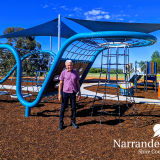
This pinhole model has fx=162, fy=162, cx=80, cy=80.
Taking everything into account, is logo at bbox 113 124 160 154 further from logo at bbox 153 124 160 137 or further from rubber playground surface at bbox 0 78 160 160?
logo at bbox 153 124 160 137

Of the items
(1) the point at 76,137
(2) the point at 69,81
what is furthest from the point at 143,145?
(2) the point at 69,81

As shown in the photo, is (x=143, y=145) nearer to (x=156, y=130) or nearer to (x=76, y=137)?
(x=156, y=130)

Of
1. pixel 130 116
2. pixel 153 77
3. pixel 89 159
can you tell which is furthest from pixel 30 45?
pixel 89 159

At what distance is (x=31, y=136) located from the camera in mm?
3680

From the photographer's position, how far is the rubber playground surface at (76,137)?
2.96m

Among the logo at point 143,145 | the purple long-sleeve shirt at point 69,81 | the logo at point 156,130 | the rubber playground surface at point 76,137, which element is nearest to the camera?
the rubber playground surface at point 76,137

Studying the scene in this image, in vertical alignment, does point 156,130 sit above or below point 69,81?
below

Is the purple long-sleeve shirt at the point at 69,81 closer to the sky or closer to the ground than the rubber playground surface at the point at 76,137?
closer to the sky

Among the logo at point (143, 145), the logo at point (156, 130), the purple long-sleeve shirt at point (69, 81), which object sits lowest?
the logo at point (143, 145)

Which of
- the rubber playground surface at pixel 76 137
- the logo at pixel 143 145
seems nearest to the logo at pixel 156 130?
the rubber playground surface at pixel 76 137

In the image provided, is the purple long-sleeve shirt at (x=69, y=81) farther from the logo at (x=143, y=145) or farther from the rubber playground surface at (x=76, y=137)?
the logo at (x=143, y=145)

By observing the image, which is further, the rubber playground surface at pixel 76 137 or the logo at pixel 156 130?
the logo at pixel 156 130

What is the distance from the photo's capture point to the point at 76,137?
364 cm

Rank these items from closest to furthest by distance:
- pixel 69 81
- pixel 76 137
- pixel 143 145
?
1. pixel 143 145
2. pixel 76 137
3. pixel 69 81
